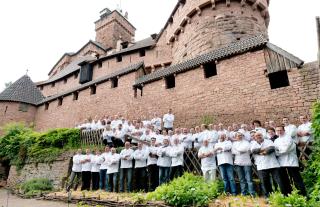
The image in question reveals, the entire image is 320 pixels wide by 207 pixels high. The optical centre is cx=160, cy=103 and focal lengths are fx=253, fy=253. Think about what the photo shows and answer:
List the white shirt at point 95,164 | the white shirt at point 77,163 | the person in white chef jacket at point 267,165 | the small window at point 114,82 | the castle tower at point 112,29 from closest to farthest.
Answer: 1. the person in white chef jacket at point 267,165
2. the white shirt at point 95,164
3. the white shirt at point 77,163
4. the small window at point 114,82
5. the castle tower at point 112,29

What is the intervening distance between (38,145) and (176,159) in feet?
31.4

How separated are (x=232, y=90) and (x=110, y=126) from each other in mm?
6055

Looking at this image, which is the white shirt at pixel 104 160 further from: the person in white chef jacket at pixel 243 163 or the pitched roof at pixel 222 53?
the pitched roof at pixel 222 53

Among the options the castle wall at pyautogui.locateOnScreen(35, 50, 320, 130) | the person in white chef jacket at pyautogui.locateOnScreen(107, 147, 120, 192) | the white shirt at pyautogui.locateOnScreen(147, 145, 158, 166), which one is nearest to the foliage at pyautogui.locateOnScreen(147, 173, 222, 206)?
the white shirt at pyautogui.locateOnScreen(147, 145, 158, 166)

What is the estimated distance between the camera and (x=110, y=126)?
12133 mm

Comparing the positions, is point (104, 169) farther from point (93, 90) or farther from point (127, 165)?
point (93, 90)

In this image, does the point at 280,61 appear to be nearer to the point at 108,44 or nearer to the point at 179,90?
the point at 179,90

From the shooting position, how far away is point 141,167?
863 cm

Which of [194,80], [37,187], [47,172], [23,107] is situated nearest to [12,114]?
[23,107]

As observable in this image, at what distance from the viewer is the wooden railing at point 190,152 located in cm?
659

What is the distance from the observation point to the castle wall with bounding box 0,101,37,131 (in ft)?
76.5

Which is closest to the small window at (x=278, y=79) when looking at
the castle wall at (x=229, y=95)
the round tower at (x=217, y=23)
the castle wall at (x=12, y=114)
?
the castle wall at (x=229, y=95)

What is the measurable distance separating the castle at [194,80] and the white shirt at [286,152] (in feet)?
14.0

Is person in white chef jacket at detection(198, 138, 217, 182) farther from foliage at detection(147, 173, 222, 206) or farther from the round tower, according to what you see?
the round tower
